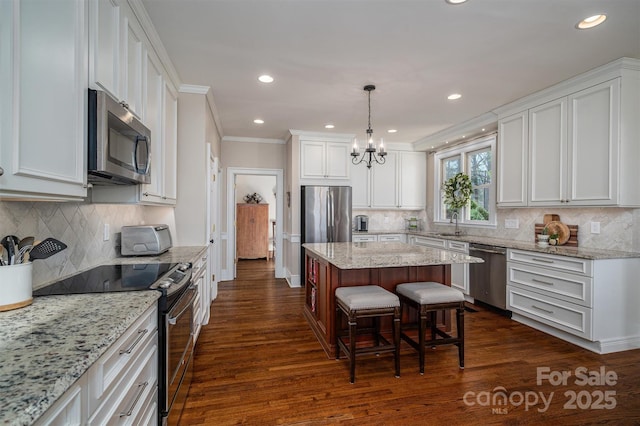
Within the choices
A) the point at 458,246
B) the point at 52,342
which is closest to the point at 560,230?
the point at 458,246

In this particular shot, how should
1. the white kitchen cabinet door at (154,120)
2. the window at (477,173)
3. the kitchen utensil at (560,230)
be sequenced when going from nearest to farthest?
the white kitchen cabinet door at (154,120), the kitchen utensil at (560,230), the window at (477,173)

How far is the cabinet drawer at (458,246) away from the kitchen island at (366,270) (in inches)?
52.2

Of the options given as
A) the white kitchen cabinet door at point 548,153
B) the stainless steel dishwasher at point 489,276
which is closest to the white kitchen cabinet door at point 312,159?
the stainless steel dishwasher at point 489,276

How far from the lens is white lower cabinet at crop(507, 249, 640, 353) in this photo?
8.98 feet

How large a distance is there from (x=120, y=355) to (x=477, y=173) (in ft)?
16.9

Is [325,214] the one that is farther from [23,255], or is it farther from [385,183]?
[23,255]

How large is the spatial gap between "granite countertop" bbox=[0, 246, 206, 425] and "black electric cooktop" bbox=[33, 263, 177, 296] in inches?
3.2

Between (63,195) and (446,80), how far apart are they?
3228mm

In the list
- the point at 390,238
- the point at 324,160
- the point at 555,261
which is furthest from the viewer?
the point at 390,238

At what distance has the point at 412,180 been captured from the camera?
20.0 ft

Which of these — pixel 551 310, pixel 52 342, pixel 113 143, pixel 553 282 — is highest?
pixel 113 143

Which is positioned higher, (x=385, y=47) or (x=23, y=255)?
(x=385, y=47)

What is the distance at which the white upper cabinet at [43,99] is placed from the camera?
3.07 ft

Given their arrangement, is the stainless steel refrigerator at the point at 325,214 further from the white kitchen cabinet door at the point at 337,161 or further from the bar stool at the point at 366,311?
the bar stool at the point at 366,311
